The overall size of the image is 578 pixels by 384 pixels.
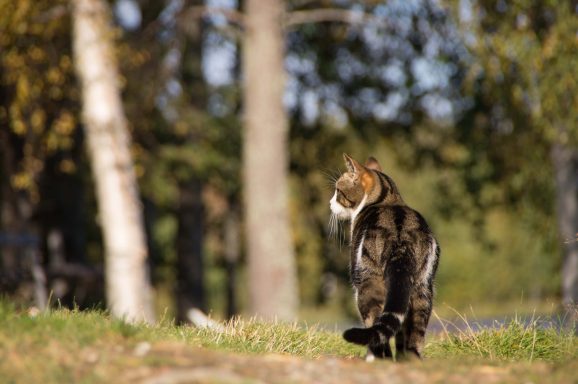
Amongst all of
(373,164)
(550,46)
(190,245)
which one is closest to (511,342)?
(373,164)

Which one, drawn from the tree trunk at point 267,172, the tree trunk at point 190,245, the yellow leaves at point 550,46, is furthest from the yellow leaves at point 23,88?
the yellow leaves at point 550,46

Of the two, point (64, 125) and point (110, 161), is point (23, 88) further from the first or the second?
Result: point (110, 161)

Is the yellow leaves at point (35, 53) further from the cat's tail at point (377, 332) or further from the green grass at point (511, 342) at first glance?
the cat's tail at point (377, 332)

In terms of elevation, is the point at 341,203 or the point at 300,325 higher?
the point at 341,203

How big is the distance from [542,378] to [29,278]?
362 inches

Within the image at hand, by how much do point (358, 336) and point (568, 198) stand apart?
1054cm

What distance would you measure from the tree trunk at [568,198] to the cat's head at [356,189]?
8235mm

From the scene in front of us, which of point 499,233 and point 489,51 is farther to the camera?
point 499,233

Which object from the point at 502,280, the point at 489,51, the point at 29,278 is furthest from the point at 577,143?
the point at 502,280

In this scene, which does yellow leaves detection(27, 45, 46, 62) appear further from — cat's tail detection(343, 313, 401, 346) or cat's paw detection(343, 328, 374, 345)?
cat's paw detection(343, 328, 374, 345)

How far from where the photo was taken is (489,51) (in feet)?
44.0

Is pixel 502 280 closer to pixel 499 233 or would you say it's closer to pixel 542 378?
pixel 499 233

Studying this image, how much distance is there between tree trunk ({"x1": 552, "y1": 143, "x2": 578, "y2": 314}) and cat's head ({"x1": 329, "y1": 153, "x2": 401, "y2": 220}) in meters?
8.23

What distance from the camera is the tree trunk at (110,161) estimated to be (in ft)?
42.8
